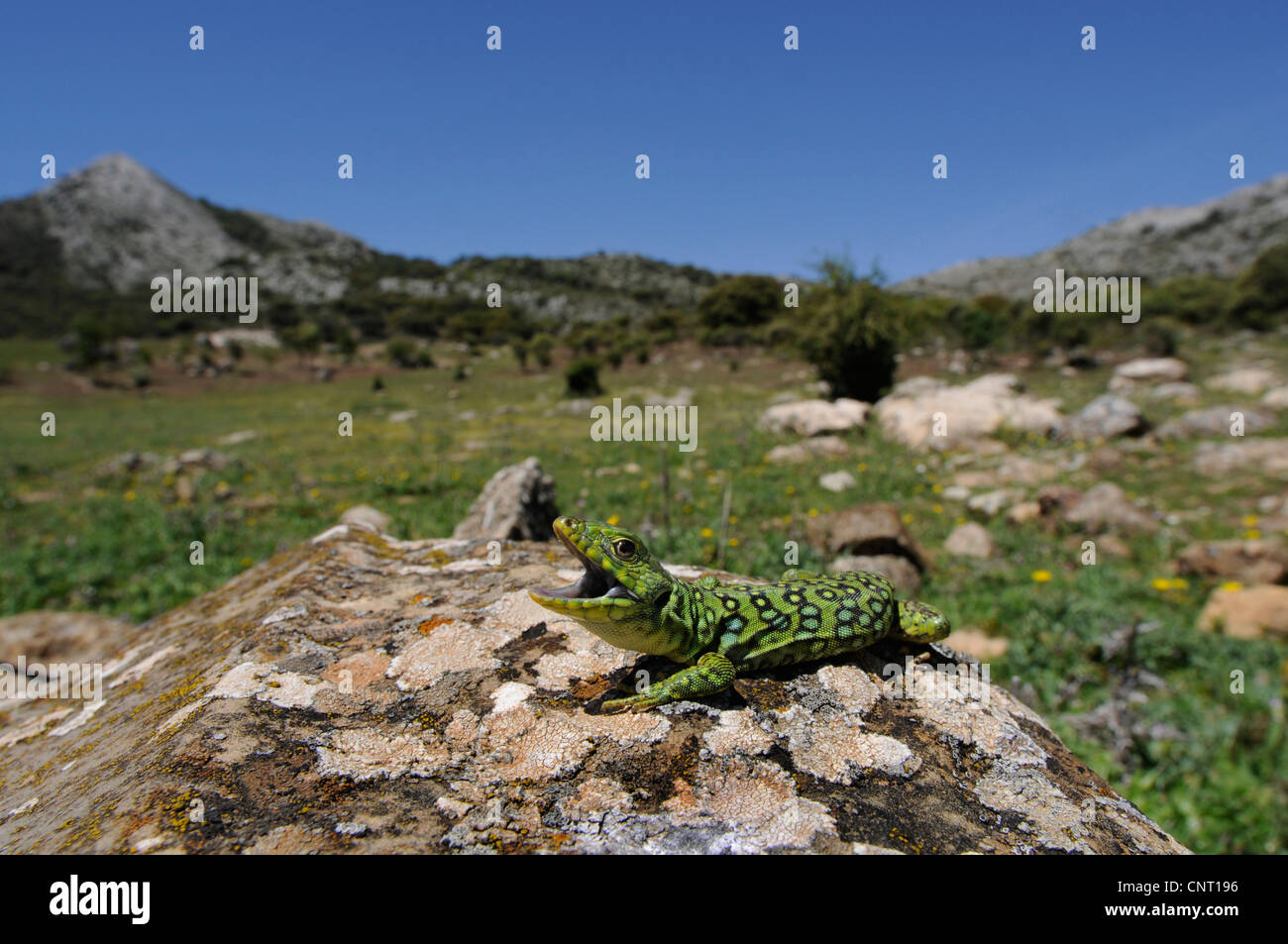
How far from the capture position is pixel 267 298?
10350 cm

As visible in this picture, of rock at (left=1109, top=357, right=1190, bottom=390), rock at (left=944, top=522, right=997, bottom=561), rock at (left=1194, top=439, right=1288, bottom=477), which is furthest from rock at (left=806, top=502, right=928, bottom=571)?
rock at (left=1109, top=357, right=1190, bottom=390)

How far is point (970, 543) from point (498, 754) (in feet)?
32.7

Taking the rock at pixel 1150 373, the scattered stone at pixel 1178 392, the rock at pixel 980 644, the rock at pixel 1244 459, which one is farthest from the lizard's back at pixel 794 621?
the rock at pixel 1150 373

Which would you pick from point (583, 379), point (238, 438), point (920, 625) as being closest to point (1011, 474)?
point (920, 625)

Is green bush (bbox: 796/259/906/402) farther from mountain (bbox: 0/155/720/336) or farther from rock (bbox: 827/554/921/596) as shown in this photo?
mountain (bbox: 0/155/720/336)

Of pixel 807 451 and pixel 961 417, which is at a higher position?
pixel 961 417

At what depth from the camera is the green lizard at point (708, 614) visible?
2.80 m

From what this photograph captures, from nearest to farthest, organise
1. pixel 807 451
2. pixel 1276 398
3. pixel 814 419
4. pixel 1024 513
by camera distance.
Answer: pixel 1024 513 → pixel 807 451 → pixel 1276 398 → pixel 814 419

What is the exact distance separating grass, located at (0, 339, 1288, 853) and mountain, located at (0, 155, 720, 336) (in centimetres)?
8561

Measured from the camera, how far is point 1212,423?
1698cm

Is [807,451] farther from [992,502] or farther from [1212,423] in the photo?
[1212,423]

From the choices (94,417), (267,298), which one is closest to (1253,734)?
(94,417)
